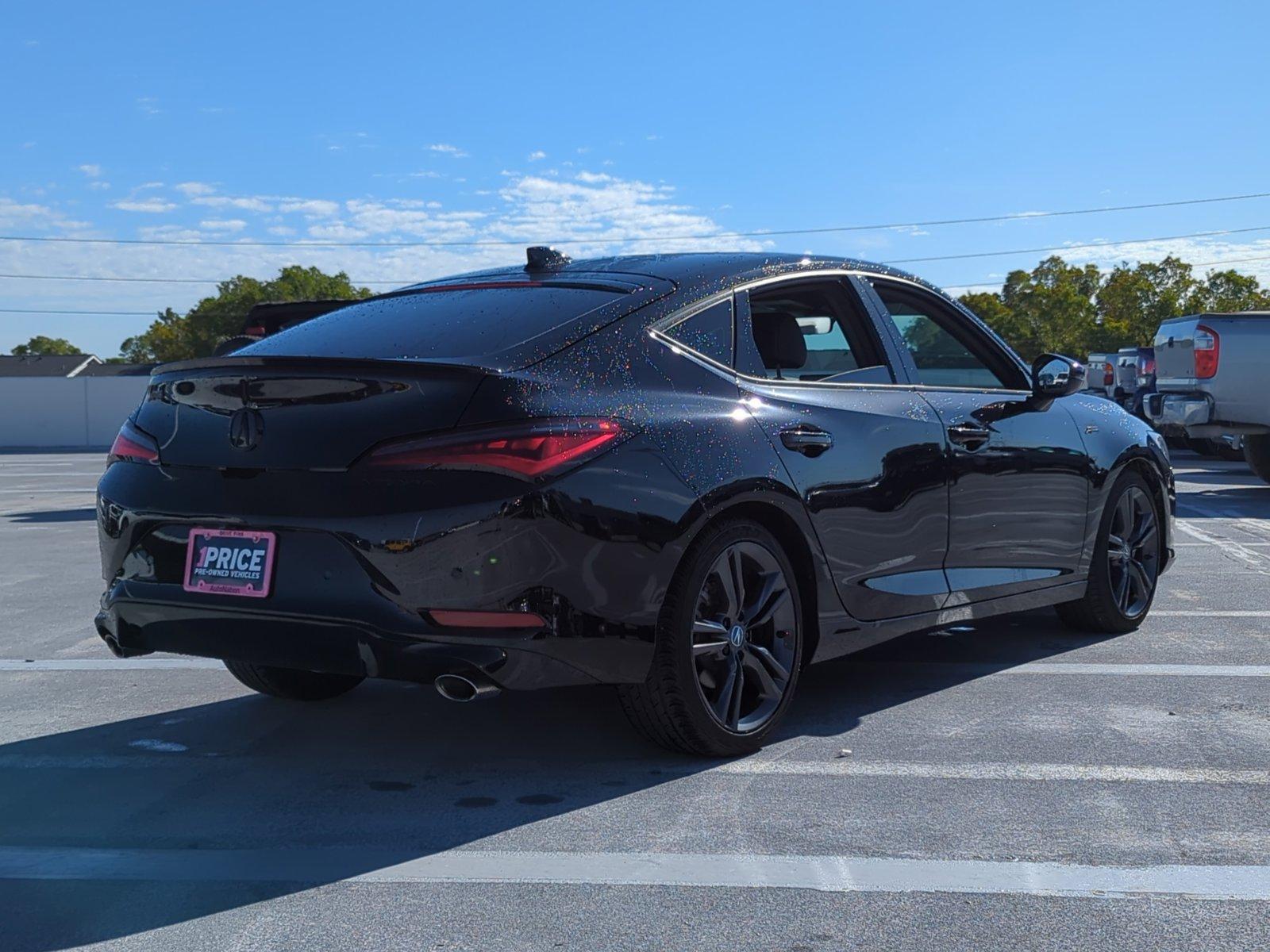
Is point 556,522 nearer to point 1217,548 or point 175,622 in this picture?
point 175,622

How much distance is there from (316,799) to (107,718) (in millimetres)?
Result: 1418

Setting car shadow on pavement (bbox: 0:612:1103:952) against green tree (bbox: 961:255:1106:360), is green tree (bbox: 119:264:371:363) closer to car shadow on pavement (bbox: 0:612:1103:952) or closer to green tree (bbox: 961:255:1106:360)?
green tree (bbox: 961:255:1106:360)

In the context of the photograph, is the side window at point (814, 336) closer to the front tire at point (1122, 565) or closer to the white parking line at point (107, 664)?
the front tire at point (1122, 565)

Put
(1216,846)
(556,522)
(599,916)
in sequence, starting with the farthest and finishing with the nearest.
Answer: (556,522)
(1216,846)
(599,916)

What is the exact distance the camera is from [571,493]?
388cm

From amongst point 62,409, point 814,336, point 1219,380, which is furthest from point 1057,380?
point 62,409

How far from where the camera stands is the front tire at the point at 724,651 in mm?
4227

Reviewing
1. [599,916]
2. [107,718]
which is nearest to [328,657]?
[599,916]

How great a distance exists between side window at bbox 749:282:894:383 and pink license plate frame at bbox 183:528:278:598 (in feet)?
5.72

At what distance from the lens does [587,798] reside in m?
4.09

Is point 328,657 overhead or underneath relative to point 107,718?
overhead

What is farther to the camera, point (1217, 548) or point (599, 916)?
point (1217, 548)

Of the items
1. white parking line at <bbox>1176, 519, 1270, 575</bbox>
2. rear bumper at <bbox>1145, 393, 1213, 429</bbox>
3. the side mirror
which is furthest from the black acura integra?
rear bumper at <bbox>1145, 393, 1213, 429</bbox>

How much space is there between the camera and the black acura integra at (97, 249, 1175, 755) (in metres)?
3.86
